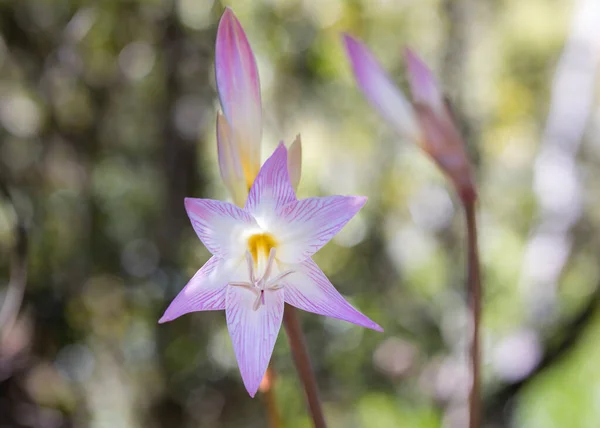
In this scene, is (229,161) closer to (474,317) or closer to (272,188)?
(272,188)

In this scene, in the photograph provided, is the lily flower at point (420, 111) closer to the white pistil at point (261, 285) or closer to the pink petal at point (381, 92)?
the pink petal at point (381, 92)

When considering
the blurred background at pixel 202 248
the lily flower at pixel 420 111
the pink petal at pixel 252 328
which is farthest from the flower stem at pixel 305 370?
the blurred background at pixel 202 248

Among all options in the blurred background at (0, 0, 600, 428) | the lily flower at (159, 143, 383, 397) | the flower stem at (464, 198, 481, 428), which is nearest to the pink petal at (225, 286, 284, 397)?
the lily flower at (159, 143, 383, 397)

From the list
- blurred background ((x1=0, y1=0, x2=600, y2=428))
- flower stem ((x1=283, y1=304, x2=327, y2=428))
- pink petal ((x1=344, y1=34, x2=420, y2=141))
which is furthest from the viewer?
blurred background ((x1=0, y1=0, x2=600, y2=428))

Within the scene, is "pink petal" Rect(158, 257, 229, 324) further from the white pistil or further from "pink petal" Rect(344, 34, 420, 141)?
"pink petal" Rect(344, 34, 420, 141)

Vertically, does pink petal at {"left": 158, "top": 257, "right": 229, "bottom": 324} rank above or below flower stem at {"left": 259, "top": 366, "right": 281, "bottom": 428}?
above

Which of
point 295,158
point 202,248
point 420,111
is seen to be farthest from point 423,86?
point 202,248
